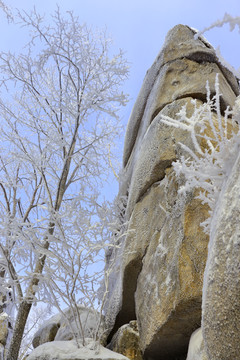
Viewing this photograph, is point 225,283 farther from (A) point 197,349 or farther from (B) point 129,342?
(B) point 129,342

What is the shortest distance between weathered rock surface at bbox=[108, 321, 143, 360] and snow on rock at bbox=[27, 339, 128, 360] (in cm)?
51

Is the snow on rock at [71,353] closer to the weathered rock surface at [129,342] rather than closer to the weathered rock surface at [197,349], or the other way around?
the weathered rock surface at [129,342]

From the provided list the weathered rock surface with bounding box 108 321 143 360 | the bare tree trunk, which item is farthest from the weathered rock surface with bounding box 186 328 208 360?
the bare tree trunk

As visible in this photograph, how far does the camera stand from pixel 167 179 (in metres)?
3.75

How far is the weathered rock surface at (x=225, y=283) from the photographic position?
53.2 inches

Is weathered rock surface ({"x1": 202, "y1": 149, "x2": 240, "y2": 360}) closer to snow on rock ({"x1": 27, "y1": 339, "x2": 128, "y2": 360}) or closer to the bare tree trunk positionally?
snow on rock ({"x1": 27, "y1": 339, "x2": 128, "y2": 360})

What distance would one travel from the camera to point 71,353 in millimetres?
3055

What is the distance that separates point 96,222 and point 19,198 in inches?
85.9

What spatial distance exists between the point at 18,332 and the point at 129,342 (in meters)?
1.11

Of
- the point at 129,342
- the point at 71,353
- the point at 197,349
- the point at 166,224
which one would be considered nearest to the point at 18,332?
the point at 71,353

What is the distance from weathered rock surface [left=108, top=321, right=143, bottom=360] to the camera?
11.8 ft

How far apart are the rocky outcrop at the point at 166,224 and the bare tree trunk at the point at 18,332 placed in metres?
1.03

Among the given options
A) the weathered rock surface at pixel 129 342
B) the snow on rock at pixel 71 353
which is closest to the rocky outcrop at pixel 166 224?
the weathered rock surface at pixel 129 342

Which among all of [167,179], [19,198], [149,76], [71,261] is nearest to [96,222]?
[71,261]
